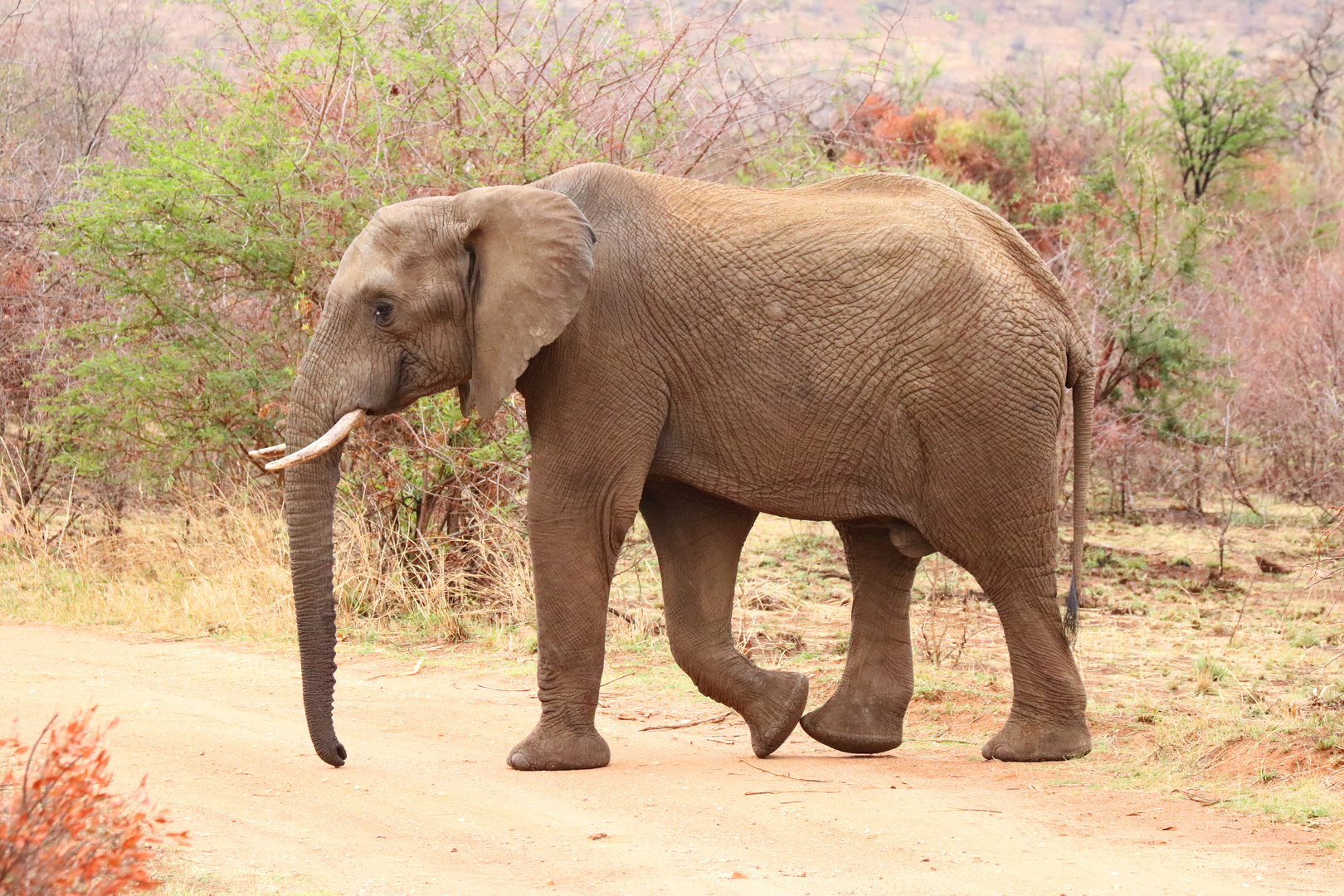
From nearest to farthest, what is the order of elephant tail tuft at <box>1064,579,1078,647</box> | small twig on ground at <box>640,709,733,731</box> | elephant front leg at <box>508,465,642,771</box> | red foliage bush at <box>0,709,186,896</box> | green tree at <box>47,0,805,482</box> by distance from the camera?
red foliage bush at <box>0,709,186,896</box>, elephant front leg at <box>508,465,642,771</box>, elephant tail tuft at <box>1064,579,1078,647</box>, small twig on ground at <box>640,709,733,731</box>, green tree at <box>47,0,805,482</box>

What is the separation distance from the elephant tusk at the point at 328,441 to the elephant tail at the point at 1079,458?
9.56 feet

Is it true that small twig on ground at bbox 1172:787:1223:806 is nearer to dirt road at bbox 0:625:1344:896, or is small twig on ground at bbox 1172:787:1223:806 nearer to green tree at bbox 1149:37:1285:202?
dirt road at bbox 0:625:1344:896

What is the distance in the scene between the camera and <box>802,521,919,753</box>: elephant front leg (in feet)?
23.9

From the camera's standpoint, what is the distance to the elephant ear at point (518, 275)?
6.39 meters

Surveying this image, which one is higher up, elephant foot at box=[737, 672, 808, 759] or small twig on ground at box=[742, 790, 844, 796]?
elephant foot at box=[737, 672, 808, 759]

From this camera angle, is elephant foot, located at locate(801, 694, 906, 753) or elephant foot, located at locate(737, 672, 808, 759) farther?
elephant foot, located at locate(801, 694, 906, 753)

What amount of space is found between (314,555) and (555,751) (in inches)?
50.1

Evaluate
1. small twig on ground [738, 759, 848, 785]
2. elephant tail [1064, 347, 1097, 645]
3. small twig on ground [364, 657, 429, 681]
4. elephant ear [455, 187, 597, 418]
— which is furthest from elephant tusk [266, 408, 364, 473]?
small twig on ground [364, 657, 429, 681]

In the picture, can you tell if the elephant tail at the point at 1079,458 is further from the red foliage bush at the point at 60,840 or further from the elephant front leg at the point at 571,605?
the red foliage bush at the point at 60,840


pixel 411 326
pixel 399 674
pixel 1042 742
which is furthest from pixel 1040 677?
pixel 399 674

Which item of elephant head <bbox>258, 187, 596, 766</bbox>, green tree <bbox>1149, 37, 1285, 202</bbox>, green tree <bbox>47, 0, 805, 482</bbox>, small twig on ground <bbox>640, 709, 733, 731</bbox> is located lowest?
small twig on ground <bbox>640, 709, 733, 731</bbox>

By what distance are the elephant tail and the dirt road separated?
67 cm

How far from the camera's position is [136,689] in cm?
842

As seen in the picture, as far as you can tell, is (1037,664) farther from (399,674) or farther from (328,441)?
(399,674)
